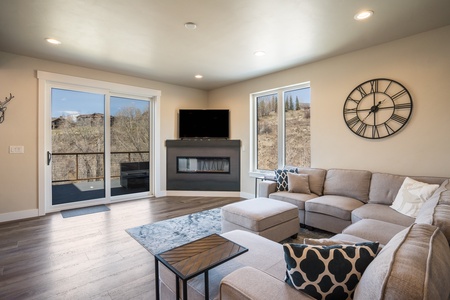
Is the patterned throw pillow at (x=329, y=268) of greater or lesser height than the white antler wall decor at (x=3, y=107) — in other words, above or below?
below

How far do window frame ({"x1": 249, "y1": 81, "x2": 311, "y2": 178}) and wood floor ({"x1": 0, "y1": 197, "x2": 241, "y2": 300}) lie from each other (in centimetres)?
221

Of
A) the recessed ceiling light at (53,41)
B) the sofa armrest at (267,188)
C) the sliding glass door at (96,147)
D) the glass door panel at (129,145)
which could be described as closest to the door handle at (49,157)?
the sliding glass door at (96,147)

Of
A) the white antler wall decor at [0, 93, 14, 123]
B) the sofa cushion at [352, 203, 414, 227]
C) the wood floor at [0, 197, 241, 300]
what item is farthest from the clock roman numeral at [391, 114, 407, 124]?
the white antler wall decor at [0, 93, 14, 123]

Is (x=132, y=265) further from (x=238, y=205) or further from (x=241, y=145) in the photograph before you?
(x=241, y=145)

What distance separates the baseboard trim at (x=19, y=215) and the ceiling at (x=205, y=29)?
8.60ft

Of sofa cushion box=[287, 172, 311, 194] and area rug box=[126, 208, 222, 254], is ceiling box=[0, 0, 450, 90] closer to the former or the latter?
sofa cushion box=[287, 172, 311, 194]

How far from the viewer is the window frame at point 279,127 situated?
467 cm

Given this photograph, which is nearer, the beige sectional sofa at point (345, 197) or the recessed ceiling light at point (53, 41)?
the beige sectional sofa at point (345, 197)

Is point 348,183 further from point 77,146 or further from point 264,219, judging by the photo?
point 77,146

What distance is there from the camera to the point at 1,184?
3592 millimetres

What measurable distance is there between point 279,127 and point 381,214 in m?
2.61

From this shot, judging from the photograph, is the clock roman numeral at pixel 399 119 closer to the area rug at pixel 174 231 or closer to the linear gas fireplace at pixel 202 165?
the area rug at pixel 174 231

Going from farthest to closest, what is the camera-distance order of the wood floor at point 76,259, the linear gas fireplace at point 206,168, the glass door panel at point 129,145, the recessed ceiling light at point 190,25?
the linear gas fireplace at point 206,168 → the glass door panel at point 129,145 → the recessed ceiling light at point 190,25 → the wood floor at point 76,259

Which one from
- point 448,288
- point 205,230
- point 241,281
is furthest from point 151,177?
point 448,288
